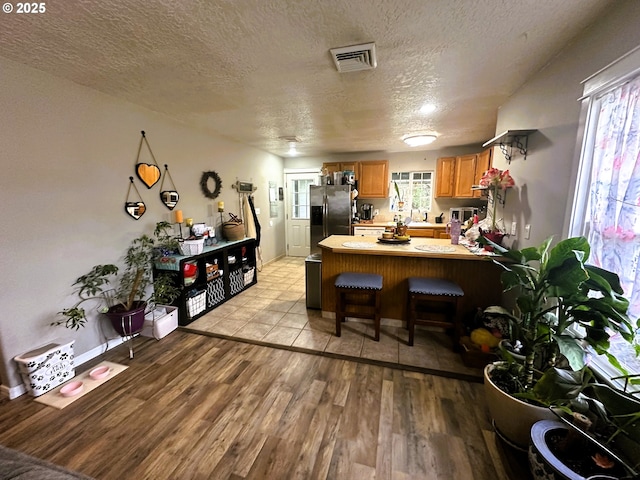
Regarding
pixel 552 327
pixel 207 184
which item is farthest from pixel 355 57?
pixel 207 184

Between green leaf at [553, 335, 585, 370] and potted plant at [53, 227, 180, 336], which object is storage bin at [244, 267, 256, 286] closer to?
potted plant at [53, 227, 180, 336]

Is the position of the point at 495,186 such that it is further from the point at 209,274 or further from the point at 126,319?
the point at 126,319

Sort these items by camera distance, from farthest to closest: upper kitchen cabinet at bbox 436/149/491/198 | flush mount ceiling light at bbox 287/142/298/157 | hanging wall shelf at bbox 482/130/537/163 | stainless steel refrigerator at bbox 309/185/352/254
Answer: stainless steel refrigerator at bbox 309/185/352/254 → flush mount ceiling light at bbox 287/142/298/157 → upper kitchen cabinet at bbox 436/149/491/198 → hanging wall shelf at bbox 482/130/537/163

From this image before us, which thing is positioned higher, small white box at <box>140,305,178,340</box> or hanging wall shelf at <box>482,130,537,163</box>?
hanging wall shelf at <box>482,130,537,163</box>

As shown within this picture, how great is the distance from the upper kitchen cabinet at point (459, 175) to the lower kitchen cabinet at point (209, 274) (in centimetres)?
375

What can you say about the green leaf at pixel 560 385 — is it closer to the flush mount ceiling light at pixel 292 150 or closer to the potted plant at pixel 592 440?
the potted plant at pixel 592 440

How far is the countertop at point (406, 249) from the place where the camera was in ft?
8.32

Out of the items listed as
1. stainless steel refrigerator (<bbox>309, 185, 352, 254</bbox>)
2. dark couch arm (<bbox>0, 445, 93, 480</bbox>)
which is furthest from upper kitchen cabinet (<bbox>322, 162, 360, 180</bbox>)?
dark couch arm (<bbox>0, 445, 93, 480</bbox>)

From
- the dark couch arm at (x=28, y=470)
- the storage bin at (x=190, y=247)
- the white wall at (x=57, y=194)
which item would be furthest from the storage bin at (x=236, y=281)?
the dark couch arm at (x=28, y=470)

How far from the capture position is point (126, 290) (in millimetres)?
2662

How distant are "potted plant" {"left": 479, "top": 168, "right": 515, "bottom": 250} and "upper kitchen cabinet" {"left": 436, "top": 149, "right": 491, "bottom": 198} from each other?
2125 millimetres

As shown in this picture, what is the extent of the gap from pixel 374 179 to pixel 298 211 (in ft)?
6.62

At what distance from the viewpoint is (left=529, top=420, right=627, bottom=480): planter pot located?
1047mm

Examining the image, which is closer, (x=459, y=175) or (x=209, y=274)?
(x=209, y=274)
